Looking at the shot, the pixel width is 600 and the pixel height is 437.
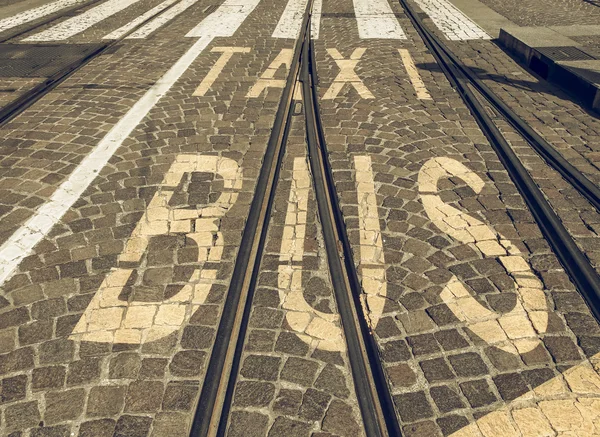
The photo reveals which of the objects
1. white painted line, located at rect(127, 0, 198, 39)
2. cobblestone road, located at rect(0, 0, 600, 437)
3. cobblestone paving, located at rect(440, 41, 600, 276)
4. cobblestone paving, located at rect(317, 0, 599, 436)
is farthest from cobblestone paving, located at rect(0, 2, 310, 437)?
white painted line, located at rect(127, 0, 198, 39)

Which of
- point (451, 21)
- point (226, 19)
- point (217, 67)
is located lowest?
point (217, 67)

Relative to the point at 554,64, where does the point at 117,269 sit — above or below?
below

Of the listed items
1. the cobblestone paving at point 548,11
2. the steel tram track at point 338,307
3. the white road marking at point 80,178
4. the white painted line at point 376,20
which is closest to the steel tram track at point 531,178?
the steel tram track at point 338,307

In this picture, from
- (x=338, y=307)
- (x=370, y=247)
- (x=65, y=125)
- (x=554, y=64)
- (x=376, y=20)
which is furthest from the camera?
(x=376, y=20)

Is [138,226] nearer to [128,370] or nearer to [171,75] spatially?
[128,370]

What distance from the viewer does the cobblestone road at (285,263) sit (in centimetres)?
340

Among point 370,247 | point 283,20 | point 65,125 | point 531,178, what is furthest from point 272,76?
point 370,247

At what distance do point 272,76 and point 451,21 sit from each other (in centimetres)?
570

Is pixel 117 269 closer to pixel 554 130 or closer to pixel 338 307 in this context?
pixel 338 307

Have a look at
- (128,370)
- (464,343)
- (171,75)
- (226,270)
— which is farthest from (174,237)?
(171,75)

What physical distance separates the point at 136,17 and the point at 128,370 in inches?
443

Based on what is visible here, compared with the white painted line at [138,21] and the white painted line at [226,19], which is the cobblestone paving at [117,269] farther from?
the white painted line at [226,19]

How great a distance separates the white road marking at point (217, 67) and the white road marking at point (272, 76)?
2.48 feet

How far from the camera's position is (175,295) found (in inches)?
168
